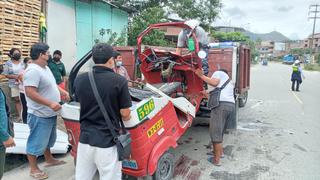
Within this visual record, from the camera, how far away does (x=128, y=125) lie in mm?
3432

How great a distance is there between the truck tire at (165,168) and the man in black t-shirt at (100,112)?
41.0 inches

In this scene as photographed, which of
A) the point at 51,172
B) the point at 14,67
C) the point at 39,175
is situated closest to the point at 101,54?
the point at 39,175

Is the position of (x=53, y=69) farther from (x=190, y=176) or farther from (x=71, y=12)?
(x=71, y=12)

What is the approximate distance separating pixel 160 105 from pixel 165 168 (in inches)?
34.6

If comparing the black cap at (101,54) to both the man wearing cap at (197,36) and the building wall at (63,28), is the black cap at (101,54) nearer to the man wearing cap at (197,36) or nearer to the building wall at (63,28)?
the man wearing cap at (197,36)

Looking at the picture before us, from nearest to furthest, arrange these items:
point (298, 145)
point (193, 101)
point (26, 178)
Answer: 1. point (26, 178)
2. point (193, 101)
3. point (298, 145)

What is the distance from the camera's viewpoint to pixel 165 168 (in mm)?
4316

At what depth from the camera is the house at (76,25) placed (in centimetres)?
A: 1041

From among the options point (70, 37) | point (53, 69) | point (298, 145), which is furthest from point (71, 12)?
point (298, 145)

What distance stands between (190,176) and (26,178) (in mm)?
2271

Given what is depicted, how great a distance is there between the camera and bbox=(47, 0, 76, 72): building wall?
10.2 meters

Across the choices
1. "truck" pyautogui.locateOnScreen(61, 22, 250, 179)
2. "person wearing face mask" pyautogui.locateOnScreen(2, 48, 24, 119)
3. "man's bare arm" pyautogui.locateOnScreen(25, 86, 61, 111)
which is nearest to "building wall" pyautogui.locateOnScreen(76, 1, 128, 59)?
"person wearing face mask" pyautogui.locateOnScreen(2, 48, 24, 119)

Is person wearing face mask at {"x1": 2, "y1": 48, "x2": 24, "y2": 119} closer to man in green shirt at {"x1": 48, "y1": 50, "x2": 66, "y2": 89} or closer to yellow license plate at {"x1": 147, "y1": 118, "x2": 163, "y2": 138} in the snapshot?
man in green shirt at {"x1": 48, "y1": 50, "x2": 66, "y2": 89}

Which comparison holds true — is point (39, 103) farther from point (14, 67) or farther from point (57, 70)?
point (14, 67)
